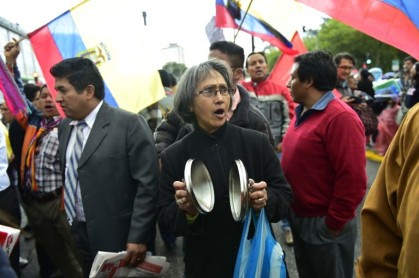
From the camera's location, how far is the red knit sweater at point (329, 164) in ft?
7.34

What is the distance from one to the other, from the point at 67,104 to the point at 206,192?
3.98 ft

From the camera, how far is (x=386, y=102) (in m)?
8.88

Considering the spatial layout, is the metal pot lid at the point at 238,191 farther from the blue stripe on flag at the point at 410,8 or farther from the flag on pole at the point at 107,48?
the flag on pole at the point at 107,48

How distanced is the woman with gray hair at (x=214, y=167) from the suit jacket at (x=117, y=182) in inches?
15.6

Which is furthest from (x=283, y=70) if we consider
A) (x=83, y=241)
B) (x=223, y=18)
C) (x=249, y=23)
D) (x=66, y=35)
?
(x=83, y=241)

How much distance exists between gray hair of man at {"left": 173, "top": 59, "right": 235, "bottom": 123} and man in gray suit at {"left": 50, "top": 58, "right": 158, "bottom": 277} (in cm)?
46

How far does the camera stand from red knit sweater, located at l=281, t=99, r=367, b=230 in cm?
224

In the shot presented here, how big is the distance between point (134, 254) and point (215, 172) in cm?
81

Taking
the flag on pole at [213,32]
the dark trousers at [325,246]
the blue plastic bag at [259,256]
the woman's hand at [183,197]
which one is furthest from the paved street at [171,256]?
the flag on pole at [213,32]

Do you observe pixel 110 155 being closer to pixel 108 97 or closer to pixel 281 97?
pixel 108 97

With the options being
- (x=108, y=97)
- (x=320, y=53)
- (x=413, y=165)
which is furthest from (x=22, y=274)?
(x=413, y=165)

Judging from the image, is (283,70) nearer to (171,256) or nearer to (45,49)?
(171,256)

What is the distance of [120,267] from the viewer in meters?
2.33

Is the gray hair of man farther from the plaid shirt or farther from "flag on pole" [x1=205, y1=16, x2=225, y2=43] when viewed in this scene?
"flag on pole" [x1=205, y1=16, x2=225, y2=43]
